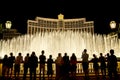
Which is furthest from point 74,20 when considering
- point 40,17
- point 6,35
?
point 6,35

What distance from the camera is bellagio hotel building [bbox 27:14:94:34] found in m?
37.1

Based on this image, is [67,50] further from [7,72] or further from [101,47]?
[7,72]

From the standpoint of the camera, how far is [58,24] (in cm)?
3725

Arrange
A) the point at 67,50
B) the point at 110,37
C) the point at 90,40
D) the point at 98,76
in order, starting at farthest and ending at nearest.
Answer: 1. the point at 110,37
2. the point at 90,40
3. the point at 67,50
4. the point at 98,76

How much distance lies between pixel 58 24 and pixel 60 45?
14930 millimetres

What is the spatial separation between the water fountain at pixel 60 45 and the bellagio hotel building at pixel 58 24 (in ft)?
39.6

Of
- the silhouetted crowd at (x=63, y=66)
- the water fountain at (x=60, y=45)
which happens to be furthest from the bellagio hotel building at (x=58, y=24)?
the silhouetted crowd at (x=63, y=66)

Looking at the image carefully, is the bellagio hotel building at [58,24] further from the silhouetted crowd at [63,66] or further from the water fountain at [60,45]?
the silhouetted crowd at [63,66]

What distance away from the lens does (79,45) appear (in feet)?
73.9

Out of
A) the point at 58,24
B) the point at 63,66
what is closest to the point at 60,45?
the point at 63,66

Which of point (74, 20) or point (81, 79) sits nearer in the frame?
point (81, 79)

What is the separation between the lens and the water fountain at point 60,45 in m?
22.0

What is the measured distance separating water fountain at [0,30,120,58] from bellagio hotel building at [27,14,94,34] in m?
12.1

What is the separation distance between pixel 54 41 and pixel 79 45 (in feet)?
7.40
